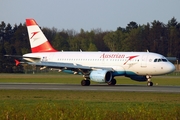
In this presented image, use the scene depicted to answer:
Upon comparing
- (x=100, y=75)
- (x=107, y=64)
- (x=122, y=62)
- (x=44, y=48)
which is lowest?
(x=100, y=75)

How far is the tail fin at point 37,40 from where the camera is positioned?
60.7m

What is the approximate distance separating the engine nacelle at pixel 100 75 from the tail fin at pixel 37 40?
1004 cm

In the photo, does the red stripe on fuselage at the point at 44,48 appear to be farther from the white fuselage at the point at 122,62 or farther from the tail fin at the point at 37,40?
the white fuselage at the point at 122,62

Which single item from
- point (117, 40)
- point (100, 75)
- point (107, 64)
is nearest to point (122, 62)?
point (107, 64)

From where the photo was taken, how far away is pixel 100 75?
50.9m

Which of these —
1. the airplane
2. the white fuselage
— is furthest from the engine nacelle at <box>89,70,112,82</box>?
the white fuselage

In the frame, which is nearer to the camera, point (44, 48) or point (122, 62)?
point (122, 62)

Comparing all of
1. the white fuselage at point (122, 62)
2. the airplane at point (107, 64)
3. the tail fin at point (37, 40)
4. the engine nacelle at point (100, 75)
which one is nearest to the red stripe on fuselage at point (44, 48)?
the tail fin at point (37, 40)

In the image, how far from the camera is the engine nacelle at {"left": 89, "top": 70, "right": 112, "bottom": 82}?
50875mm

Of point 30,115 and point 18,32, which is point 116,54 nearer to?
point 30,115

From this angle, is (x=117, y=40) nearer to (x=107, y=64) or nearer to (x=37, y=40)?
(x=37, y=40)

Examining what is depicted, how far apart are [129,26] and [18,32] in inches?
1302

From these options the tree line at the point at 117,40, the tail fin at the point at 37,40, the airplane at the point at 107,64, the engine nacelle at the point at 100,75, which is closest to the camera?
the engine nacelle at the point at 100,75

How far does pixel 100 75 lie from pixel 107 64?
3.45 m
